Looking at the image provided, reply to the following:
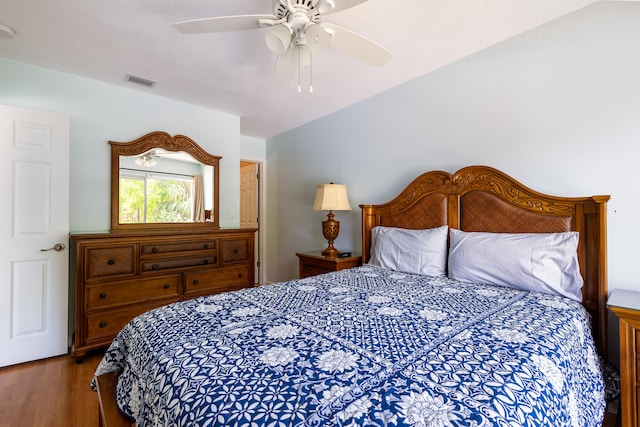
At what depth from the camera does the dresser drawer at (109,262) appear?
2402 millimetres

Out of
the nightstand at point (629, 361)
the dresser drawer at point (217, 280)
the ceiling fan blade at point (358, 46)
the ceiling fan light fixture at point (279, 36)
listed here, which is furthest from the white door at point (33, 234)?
the nightstand at point (629, 361)

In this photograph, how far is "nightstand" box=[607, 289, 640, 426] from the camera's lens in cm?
141

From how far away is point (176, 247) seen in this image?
285 centimetres

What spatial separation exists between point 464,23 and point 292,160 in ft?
8.78

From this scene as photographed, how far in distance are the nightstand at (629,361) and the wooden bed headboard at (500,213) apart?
329mm

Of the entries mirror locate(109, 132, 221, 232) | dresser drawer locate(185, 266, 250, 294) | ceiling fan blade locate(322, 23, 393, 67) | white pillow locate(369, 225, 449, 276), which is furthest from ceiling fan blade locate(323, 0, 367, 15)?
dresser drawer locate(185, 266, 250, 294)

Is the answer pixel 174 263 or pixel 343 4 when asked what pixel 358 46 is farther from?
pixel 174 263

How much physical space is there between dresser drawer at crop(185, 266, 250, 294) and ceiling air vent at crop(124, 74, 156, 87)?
187cm

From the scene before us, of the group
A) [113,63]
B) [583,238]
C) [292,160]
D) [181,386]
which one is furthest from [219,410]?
[292,160]

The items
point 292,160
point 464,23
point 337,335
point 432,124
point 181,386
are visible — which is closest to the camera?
point 181,386

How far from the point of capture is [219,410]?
0.72 m

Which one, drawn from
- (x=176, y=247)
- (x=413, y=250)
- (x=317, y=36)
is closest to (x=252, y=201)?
(x=176, y=247)

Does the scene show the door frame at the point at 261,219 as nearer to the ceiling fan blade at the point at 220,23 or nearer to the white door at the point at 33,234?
the white door at the point at 33,234

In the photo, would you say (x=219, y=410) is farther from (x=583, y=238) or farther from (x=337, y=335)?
→ (x=583, y=238)
